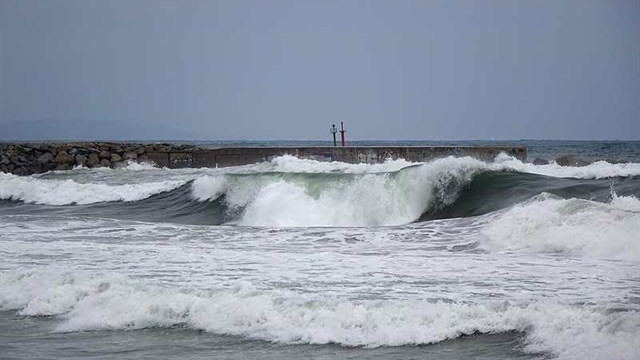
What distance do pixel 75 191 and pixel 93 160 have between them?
322 inches

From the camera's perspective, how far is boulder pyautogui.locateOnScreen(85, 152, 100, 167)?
30.9 meters

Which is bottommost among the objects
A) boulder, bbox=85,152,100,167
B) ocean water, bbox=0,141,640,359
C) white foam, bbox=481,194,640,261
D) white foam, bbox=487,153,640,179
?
ocean water, bbox=0,141,640,359

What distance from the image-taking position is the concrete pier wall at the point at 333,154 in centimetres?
2462

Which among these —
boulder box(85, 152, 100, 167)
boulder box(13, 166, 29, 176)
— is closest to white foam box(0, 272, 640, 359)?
boulder box(85, 152, 100, 167)

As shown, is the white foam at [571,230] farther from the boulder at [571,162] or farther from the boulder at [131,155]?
the boulder at [131,155]

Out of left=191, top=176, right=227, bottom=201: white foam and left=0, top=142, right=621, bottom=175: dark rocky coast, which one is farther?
left=0, top=142, right=621, bottom=175: dark rocky coast

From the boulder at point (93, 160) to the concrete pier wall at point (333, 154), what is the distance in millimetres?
2987

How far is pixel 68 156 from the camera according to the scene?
102ft

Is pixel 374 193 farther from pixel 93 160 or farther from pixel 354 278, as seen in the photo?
pixel 93 160

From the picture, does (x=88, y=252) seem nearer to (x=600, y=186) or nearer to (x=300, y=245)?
(x=300, y=245)

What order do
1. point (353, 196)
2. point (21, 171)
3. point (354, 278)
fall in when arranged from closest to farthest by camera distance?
point (354, 278), point (353, 196), point (21, 171)

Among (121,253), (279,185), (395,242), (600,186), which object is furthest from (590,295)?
(279,185)

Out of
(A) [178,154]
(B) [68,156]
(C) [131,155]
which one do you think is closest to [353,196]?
(A) [178,154]

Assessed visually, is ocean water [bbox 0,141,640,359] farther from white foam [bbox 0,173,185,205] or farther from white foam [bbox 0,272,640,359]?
white foam [bbox 0,173,185,205]
